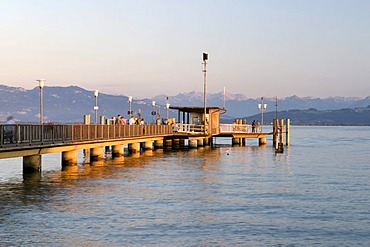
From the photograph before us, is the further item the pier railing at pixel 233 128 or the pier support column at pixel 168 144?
the pier railing at pixel 233 128

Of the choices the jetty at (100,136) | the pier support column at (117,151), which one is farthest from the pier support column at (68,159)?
the pier support column at (117,151)

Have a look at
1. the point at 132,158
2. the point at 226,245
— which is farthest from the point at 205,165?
the point at 226,245

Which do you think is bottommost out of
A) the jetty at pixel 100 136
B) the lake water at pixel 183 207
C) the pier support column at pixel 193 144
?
the lake water at pixel 183 207

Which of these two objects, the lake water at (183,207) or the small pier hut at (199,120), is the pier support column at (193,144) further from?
the lake water at (183,207)

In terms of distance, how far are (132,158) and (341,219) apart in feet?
112

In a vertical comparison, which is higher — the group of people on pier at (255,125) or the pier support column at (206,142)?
the group of people on pier at (255,125)

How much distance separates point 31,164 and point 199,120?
38.8 m

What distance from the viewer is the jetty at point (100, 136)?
114ft

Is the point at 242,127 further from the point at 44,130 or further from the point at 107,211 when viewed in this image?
the point at 107,211

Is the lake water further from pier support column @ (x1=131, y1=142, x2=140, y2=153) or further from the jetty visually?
pier support column @ (x1=131, y1=142, x2=140, y2=153)

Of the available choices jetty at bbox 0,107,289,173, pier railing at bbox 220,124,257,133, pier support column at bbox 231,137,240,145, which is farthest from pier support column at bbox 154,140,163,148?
pier support column at bbox 231,137,240,145

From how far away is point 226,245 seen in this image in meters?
20.1

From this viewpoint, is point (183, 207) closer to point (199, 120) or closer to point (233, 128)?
point (199, 120)

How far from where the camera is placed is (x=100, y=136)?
49.2m
